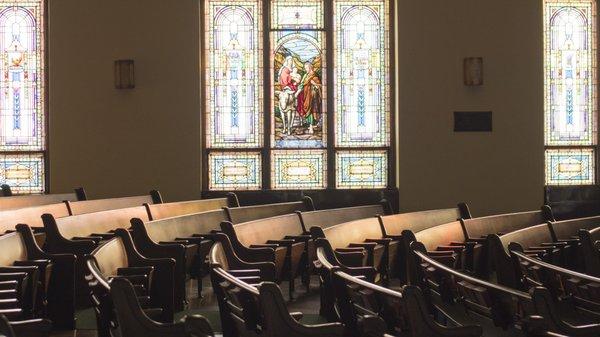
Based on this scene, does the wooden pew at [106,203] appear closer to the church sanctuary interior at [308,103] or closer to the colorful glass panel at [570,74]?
the church sanctuary interior at [308,103]

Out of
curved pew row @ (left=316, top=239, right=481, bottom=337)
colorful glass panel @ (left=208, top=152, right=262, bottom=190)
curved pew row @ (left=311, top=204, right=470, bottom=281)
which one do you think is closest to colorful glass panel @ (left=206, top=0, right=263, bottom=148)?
colorful glass panel @ (left=208, top=152, right=262, bottom=190)

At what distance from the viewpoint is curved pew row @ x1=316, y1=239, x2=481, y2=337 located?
354 centimetres

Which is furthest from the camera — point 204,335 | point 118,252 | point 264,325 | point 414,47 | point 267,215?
point 414,47

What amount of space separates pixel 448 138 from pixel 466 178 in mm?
530

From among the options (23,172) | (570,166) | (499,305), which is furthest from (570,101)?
(499,305)

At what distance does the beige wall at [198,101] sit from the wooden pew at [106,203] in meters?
0.94

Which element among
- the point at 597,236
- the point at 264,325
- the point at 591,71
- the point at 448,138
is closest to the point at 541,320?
the point at 264,325

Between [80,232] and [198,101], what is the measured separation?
453 centimetres

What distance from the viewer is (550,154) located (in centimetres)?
1212

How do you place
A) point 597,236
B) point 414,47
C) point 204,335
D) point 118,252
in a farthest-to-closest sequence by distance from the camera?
point 414,47, point 597,236, point 118,252, point 204,335

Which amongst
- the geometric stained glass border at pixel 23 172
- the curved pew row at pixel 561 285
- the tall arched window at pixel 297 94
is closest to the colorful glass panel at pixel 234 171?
the tall arched window at pixel 297 94

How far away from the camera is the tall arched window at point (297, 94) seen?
1192cm

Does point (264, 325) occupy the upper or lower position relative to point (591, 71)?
lower

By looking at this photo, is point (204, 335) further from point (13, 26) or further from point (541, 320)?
point (13, 26)
